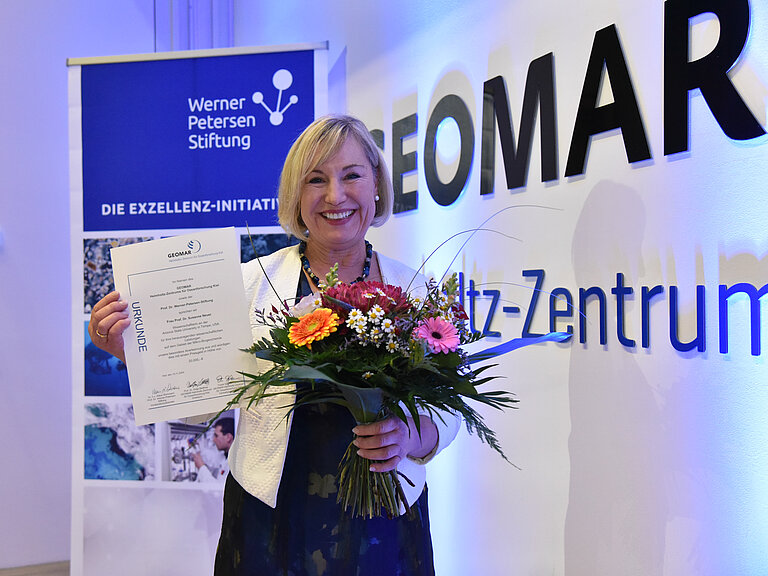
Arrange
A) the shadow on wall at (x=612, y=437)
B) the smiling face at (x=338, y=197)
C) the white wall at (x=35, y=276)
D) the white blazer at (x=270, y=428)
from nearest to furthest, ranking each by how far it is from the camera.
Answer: the white blazer at (x=270, y=428) < the smiling face at (x=338, y=197) < the shadow on wall at (x=612, y=437) < the white wall at (x=35, y=276)

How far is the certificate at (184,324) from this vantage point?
58.8 inches

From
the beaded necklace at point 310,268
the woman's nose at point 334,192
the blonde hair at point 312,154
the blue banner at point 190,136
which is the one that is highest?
the blue banner at point 190,136

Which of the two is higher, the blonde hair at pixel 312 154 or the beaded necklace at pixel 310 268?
the blonde hair at pixel 312 154

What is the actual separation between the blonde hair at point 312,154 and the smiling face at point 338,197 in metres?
0.01

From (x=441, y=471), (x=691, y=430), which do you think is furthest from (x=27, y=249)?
(x=691, y=430)

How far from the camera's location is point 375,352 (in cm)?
125

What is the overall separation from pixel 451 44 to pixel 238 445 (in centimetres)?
192

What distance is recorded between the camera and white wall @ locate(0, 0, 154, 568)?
385 cm

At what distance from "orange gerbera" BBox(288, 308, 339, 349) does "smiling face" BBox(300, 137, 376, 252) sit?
0.37 m

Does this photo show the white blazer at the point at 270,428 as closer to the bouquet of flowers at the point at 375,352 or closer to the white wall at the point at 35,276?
the bouquet of flowers at the point at 375,352
